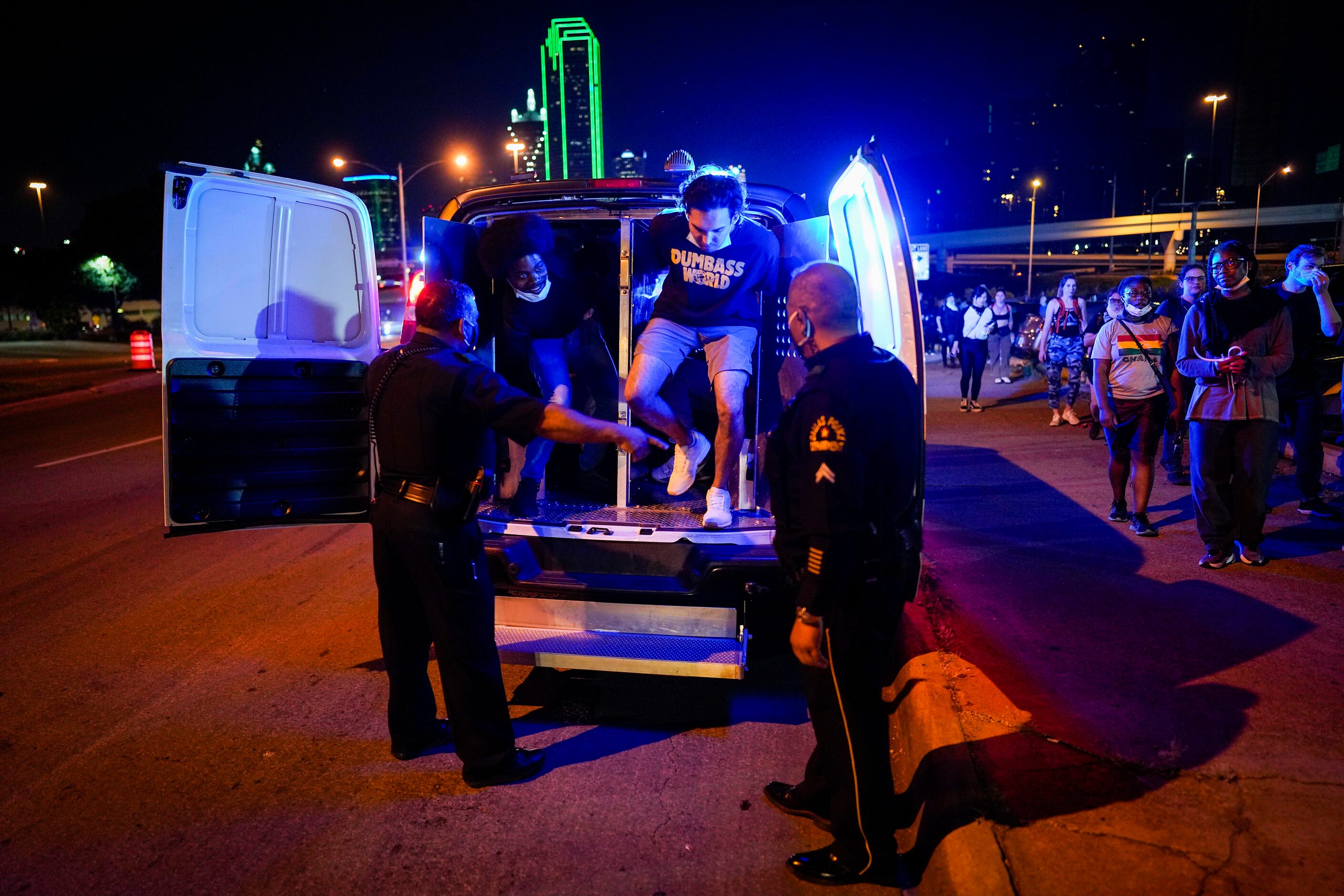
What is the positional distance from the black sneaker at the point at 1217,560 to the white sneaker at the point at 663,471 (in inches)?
130

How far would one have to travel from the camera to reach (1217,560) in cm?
534

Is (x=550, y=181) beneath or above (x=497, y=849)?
above

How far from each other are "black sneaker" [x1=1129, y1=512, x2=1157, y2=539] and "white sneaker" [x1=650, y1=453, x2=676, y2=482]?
11.1ft

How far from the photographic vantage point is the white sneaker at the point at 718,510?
405 centimetres

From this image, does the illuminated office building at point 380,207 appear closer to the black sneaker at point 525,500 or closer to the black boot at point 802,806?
the black sneaker at point 525,500

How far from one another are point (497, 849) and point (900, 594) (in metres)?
1.61

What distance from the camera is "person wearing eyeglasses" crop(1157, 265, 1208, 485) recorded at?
21.6 feet

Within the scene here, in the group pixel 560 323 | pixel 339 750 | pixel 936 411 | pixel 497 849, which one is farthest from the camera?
pixel 936 411

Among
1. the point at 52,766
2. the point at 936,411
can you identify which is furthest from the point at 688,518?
the point at 936,411

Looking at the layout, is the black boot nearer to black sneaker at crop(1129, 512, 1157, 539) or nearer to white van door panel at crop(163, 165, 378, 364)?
white van door panel at crop(163, 165, 378, 364)

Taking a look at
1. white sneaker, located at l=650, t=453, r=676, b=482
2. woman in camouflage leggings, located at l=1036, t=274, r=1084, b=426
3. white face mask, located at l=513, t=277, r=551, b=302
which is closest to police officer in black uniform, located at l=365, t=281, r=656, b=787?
white face mask, located at l=513, t=277, r=551, b=302

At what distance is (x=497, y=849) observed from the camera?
299cm

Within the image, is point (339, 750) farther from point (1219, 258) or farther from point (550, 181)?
point (1219, 258)

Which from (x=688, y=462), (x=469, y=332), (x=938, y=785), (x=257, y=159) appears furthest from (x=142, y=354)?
(x=257, y=159)
